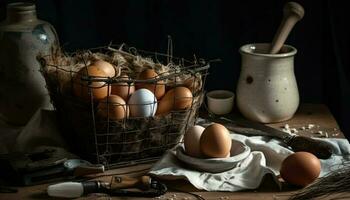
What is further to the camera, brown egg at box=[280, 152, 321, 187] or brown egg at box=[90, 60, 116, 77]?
brown egg at box=[90, 60, 116, 77]

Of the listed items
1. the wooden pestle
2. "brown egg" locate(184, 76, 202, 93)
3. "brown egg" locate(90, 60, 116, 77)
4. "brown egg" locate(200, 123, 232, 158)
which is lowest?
"brown egg" locate(200, 123, 232, 158)

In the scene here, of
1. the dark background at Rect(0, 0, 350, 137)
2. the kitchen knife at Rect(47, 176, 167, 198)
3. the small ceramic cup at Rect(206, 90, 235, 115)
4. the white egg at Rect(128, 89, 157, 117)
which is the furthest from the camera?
the dark background at Rect(0, 0, 350, 137)

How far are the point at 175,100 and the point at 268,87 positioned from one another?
1.01 feet

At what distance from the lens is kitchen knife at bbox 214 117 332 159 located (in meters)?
1.38

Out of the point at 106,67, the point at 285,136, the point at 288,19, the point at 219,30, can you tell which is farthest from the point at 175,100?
the point at 219,30

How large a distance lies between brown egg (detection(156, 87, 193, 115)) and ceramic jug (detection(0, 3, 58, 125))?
1.20ft

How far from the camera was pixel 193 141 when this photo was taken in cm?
131

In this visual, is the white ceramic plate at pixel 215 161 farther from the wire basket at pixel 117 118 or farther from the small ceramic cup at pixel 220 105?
the small ceramic cup at pixel 220 105

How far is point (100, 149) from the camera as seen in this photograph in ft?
4.43

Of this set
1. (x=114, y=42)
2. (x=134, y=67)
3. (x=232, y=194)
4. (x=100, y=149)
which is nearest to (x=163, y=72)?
(x=134, y=67)

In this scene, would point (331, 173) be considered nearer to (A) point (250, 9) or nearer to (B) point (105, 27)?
(A) point (250, 9)

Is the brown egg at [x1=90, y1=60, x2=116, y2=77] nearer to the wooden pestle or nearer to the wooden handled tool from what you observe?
the wooden handled tool

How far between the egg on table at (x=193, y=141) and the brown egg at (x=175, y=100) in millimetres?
76

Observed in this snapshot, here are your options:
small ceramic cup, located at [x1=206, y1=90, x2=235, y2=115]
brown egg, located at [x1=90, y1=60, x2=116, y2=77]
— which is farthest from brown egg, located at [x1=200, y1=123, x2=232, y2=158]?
small ceramic cup, located at [x1=206, y1=90, x2=235, y2=115]
